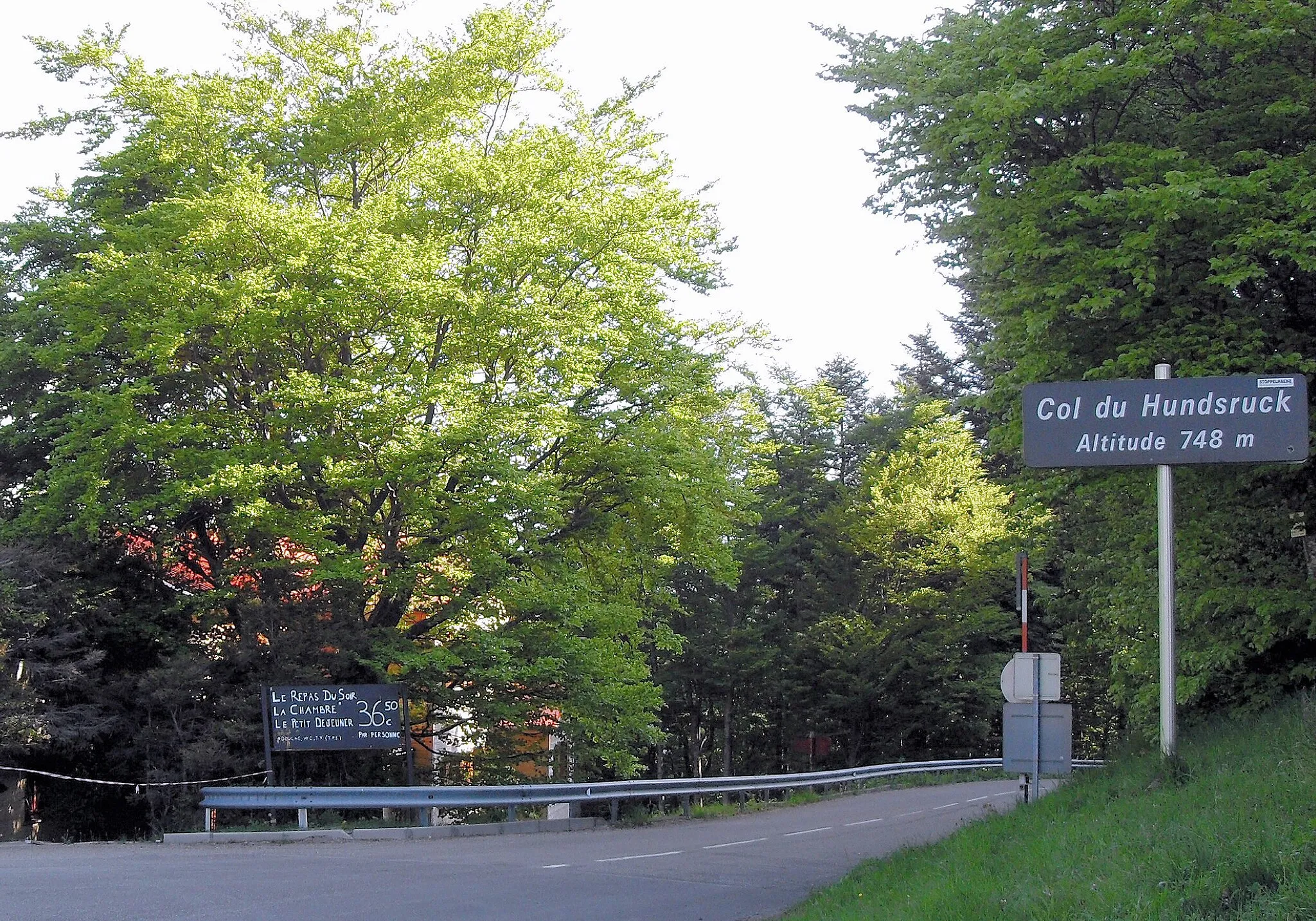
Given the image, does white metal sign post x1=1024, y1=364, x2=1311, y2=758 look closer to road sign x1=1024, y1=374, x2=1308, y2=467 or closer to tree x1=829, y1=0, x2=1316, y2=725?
road sign x1=1024, y1=374, x2=1308, y2=467

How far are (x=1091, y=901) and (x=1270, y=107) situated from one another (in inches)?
383

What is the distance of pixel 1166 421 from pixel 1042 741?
6.02 metres

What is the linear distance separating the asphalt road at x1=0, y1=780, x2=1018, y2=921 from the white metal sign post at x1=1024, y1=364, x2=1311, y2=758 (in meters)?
5.19

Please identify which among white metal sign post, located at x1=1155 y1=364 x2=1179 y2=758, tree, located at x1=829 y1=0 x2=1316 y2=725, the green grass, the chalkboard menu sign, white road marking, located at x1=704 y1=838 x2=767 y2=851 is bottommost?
white road marking, located at x1=704 y1=838 x2=767 y2=851

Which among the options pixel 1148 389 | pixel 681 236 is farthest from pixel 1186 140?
pixel 681 236

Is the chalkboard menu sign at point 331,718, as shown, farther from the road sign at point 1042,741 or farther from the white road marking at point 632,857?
the road sign at point 1042,741

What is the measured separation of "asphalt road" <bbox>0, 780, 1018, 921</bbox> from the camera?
1115 cm

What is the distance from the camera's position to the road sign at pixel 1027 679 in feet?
50.9

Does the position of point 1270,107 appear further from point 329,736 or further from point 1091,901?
point 329,736

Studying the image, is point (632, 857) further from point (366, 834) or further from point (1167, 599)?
point (1167, 599)

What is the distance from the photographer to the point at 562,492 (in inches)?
979

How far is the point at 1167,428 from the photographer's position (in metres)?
10.8

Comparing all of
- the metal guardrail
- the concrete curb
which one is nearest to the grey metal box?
the metal guardrail

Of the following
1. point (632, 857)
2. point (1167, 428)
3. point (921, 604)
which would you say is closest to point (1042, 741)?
point (632, 857)
